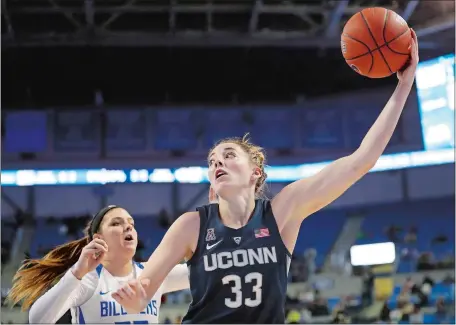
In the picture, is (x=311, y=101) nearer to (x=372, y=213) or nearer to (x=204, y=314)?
(x=372, y=213)

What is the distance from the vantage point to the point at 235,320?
8.52 feet

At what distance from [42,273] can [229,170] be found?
203 cm

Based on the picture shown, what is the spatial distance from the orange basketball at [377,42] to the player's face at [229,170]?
2.65 ft

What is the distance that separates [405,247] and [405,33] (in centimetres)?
1362

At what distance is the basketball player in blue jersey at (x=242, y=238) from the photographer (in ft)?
8.53

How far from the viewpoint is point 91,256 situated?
3.31 metres

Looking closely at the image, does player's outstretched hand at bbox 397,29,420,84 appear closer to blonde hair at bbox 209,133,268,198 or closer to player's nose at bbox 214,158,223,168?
blonde hair at bbox 209,133,268,198

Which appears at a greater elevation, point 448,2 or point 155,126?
point 448,2

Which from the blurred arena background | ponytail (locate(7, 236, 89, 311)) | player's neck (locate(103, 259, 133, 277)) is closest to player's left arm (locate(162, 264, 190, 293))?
player's neck (locate(103, 259, 133, 277))

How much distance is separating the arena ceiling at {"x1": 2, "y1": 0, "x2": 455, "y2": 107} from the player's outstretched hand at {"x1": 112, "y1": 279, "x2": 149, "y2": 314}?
1187cm

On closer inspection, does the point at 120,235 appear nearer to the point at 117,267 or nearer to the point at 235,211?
the point at 117,267

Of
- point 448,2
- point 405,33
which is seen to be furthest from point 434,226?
point 405,33

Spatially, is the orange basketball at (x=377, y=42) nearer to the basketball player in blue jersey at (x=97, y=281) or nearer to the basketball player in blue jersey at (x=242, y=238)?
the basketball player in blue jersey at (x=242, y=238)

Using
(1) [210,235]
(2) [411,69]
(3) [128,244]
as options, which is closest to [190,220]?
(1) [210,235]
